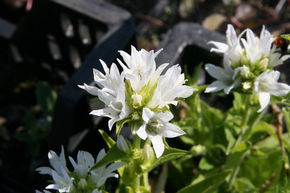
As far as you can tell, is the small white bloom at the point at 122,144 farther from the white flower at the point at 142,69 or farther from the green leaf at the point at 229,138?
the green leaf at the point at 229,138

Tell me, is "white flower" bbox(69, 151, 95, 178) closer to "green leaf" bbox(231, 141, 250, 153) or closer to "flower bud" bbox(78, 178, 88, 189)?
"flower bud" bbox(78, 178, 88, 189)

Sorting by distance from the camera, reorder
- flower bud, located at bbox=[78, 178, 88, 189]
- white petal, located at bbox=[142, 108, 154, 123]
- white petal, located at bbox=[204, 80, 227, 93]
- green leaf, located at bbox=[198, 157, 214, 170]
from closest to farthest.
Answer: white petal, located at bbox=[142, 108, 154, 123] < flower bud, located at bbox=[78, 178, 88, 189] < white petal, located at bbox=[204, 80, 227, 93] < green leaf, located at bbox=[198, 157, 214, 170]

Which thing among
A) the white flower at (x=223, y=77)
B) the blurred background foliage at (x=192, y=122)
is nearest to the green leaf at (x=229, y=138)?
the blurred background foliage at (x=192, y=122)

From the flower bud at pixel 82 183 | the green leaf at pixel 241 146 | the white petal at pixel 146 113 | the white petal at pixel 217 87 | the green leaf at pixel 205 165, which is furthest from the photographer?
the green leaf at pixel 205 165

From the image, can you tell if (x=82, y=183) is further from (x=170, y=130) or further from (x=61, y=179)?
(x=170, y=130)

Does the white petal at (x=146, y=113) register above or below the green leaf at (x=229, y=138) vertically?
above

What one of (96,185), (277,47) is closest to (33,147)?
(96,185)

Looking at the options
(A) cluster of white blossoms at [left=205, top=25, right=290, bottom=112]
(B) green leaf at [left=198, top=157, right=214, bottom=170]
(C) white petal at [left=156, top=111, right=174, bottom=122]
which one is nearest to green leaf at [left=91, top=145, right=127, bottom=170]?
(C) white petal at [left=156, top=111, right=174, bottom=122]

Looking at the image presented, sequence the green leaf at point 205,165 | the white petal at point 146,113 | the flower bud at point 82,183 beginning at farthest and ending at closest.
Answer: the green leaf at point 205,165 < the flower bud at point 82,183 < the white petal at point 146,113
